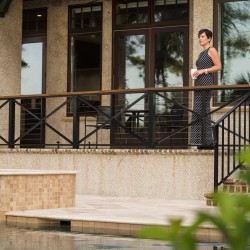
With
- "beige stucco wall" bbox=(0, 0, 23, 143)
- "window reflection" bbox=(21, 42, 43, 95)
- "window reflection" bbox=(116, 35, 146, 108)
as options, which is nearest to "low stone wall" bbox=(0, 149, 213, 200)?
"beige stucco wall" bbox=(0, 0, 23, 143)

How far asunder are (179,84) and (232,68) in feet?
5.30

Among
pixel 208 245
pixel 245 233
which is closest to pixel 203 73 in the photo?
pixel 208 245

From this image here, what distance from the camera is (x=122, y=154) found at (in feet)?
37.2

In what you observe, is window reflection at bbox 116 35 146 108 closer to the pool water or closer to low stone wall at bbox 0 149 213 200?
low stone wall at bbox 0 149 213 200

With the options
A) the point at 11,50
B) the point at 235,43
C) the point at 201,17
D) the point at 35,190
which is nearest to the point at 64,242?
the point at 35,190

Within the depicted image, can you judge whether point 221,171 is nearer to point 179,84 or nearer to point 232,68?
point 232,68

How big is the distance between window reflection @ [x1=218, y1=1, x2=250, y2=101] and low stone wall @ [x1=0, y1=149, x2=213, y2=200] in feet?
8.06

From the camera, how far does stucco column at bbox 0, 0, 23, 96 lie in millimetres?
14641

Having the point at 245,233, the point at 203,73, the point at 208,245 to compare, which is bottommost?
the point at 208,245

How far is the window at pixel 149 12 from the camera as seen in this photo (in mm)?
14391

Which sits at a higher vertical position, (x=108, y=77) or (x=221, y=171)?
(x=108, y=77)

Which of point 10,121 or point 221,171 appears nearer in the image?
point 221,171

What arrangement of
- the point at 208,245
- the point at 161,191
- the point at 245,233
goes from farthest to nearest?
the point at 161,191, the point at 208,245, the point at 245,233

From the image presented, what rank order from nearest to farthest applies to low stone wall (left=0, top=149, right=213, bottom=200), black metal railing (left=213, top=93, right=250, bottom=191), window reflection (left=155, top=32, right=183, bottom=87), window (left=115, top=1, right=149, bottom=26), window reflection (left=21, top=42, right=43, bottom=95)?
black metal railing (left=213, top=93, right=250, bottom=191), low stone wall (left=0, top=149, right=213, bottom=200), window reflection (left=155, top=32, right=183, bottom=87), window (left=115, top=1, right=149, bottom=26), window reflection (left=21, top=42, right=43, bottom=95)
